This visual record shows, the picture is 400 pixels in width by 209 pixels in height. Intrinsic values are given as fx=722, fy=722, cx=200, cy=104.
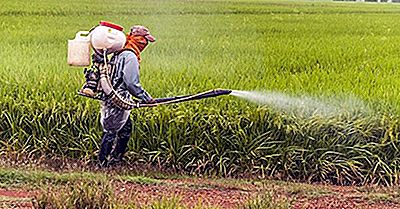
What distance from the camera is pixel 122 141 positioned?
10.4 feet

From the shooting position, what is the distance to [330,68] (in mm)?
3832

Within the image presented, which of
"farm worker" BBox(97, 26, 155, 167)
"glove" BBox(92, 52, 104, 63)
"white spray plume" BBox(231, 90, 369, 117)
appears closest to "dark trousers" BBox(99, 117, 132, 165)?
"farm worker" BBox(97, 26, 155, 167)

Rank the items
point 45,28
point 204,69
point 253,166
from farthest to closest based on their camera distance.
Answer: point 45,28 < point 204,69 < point 253,166

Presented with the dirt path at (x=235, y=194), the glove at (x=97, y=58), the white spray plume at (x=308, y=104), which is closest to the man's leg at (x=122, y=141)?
the dirt path at (x=235, y=194)

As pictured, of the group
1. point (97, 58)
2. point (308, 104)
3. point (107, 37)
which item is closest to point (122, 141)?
point (97, 58)

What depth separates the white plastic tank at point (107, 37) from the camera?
2.79m

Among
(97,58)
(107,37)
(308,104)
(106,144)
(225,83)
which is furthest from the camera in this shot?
(225,83)

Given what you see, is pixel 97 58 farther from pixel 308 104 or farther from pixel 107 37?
pixel 308 104

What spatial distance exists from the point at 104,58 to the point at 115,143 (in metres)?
0.47

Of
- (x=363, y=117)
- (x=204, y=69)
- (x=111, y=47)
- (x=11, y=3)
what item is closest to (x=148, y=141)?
(x=204, y=69)

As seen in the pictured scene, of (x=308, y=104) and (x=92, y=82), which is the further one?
(x=308, y=104)

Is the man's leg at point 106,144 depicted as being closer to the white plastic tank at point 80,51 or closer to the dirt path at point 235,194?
the dirt path at point 235,194

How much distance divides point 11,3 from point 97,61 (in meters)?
1.42

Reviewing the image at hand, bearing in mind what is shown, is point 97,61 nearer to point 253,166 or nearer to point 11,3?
point 253,166
